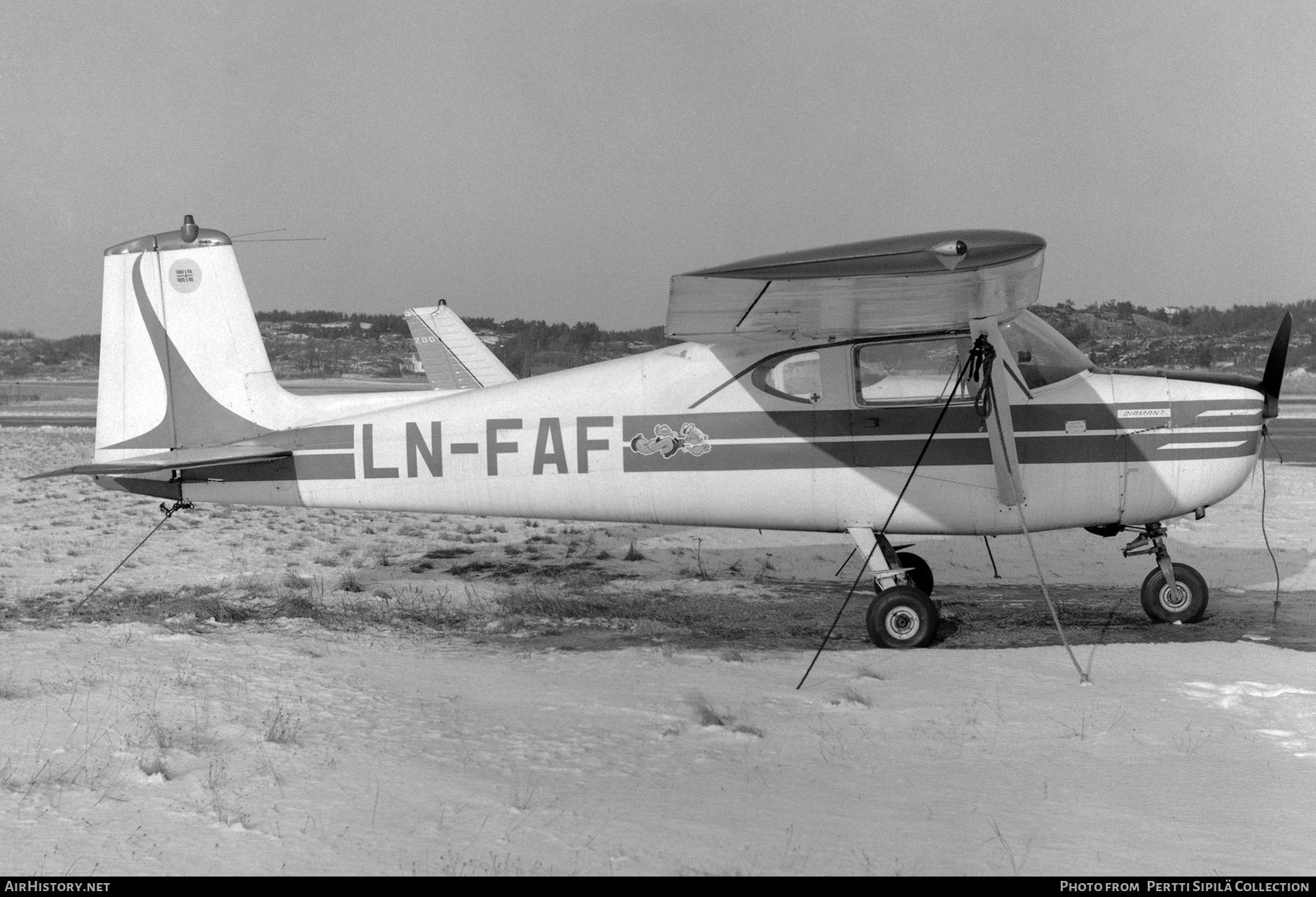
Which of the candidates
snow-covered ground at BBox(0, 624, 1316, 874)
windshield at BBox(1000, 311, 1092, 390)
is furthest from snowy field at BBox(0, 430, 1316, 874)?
windshield at BBox(1000, 311, 1092, 390)

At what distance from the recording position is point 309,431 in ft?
25.7

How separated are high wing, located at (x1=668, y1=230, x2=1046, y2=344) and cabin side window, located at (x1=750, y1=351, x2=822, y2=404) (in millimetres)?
179

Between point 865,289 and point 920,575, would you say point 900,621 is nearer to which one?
point 920,575

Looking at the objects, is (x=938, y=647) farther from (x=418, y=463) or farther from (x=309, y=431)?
(x=309, y=431)

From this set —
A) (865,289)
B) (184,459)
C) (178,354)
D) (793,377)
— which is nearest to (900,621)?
(793,377)

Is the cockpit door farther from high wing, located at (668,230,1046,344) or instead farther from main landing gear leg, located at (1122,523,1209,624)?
high wing, located at (668,230,1046,344)

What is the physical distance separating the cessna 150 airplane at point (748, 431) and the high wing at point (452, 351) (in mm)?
8746

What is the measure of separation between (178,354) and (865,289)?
Result: 204 inches

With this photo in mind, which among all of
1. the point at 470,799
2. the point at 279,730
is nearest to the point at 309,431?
the point at 279,730

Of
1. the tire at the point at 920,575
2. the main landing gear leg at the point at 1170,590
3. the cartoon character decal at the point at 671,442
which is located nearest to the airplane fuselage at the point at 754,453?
Answer: the cartoon character decal at the point at 671,442

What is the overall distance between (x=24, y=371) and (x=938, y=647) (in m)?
73.3

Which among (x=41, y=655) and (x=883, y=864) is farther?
(x=41, y=655)

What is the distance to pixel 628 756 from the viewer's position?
4426mm

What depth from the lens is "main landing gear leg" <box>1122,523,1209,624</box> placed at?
7.36m
